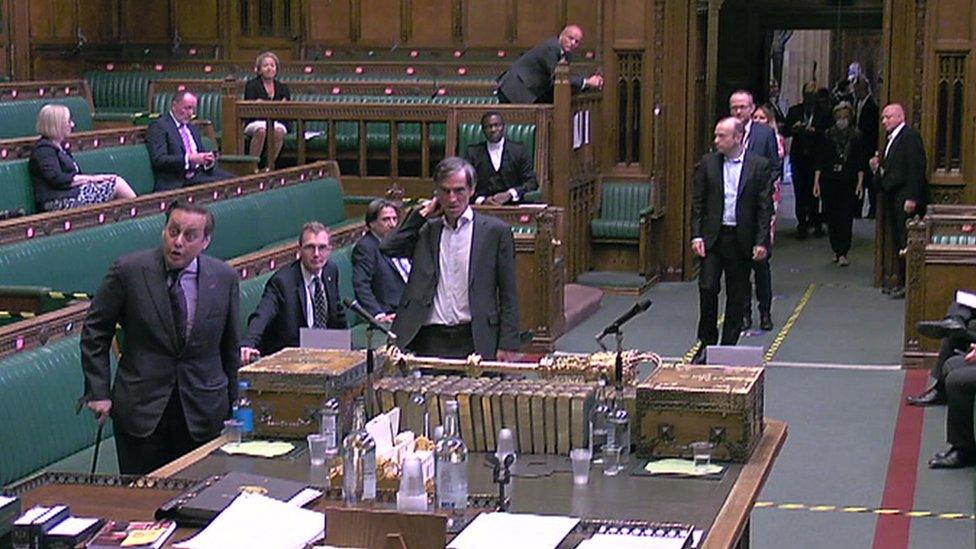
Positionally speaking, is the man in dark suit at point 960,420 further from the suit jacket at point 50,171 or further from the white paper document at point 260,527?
the suit jacket at point 50,171

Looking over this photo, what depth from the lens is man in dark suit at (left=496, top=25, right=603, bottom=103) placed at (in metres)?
13.1

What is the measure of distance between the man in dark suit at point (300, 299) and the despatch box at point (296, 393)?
201cm

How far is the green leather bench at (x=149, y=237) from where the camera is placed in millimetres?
8320

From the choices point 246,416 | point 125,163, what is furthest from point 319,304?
point 125,163

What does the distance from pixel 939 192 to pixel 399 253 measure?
7696 mm

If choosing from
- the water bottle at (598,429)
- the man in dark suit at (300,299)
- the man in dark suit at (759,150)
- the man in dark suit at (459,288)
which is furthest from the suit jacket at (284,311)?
the man in dark suit at (759,150)

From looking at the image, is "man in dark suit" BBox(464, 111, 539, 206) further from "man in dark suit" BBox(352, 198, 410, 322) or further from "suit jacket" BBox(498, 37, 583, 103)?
"man in dark suit" BBox(352, 198, 410, 322)

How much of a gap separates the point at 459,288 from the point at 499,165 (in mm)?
4996

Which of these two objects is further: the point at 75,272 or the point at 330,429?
the point at 75,272

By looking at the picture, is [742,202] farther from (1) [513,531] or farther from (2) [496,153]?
(1) [513,531]

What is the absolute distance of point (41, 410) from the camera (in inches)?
256

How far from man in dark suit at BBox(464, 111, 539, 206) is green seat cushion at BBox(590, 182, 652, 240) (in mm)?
2198

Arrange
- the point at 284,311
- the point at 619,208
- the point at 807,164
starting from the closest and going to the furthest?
the point at 284,311
the point at 619,208
the point at 807,164

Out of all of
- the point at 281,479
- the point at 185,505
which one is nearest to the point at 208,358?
the point at 281,479
